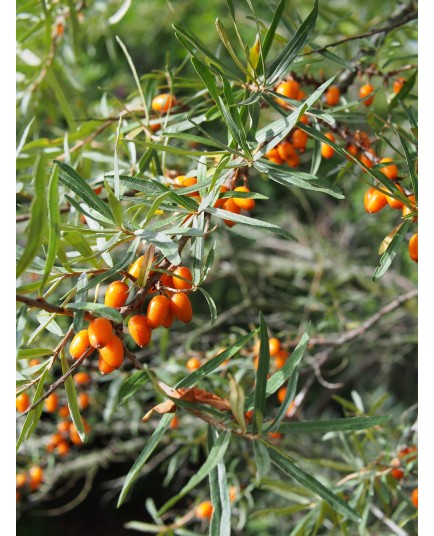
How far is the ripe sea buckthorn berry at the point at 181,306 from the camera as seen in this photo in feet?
1.57

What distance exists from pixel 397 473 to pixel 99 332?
612 millimetres

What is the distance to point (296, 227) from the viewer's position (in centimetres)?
193

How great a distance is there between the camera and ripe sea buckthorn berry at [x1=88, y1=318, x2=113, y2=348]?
0.44m

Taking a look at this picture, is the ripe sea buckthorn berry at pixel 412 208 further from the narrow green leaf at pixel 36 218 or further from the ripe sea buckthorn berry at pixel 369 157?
the narrow green leaf at pixel 36 218

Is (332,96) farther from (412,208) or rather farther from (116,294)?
(116,294)

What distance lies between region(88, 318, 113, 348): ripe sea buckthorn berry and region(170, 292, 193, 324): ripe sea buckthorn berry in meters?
0.06

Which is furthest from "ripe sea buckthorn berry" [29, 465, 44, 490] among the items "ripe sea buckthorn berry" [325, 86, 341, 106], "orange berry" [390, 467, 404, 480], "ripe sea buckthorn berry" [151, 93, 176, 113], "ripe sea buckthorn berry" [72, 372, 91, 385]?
"ripe sea buckthorn berry" [325, 86, 341, 106]

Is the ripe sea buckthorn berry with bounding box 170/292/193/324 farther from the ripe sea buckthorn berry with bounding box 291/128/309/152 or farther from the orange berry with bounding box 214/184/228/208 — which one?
the ripe sea buckthorn berry with bounding box 291/128/309/152

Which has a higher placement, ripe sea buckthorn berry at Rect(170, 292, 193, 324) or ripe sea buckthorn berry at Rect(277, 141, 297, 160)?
ripe sea buckthorn berry at Rect(277, 141, 297, 160)

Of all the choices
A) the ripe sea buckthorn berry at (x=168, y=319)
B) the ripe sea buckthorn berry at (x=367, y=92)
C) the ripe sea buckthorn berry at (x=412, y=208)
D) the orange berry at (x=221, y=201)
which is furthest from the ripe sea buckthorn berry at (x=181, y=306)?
the ripe sea buckthorn berry at (x=367, y=92)

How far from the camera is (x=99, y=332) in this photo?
0.43 metres

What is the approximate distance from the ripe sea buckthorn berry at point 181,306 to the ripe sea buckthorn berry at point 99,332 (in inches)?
2.5

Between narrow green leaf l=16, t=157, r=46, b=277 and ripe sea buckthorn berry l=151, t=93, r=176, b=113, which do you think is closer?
narrow green leaf l=16, t=157, r=46, b=277
